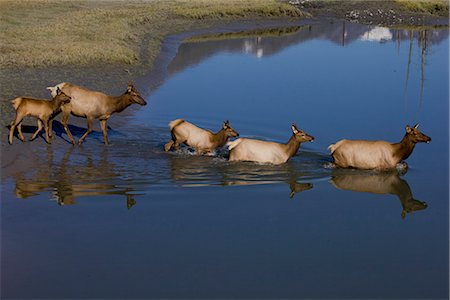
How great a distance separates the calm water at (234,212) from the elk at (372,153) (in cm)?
24

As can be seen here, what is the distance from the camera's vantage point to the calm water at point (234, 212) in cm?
1101

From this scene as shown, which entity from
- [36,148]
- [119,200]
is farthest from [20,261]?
[36,148]

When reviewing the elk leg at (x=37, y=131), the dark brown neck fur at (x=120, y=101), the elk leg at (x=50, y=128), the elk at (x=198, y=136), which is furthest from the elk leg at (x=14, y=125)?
the elk at (x=198, y=136)

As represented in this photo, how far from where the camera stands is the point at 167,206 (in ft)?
47.0

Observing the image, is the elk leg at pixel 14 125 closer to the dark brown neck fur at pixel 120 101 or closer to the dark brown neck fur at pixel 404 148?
the dark brown neck fur at pixel 120 101

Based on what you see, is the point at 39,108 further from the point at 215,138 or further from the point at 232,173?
the point at 232,173

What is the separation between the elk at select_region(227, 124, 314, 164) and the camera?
55.4 ft

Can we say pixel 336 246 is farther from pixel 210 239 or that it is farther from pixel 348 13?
pixel 348 13

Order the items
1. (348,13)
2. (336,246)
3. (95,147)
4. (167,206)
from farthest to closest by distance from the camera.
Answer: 1. (348,13)
2. (95,147)
3. (167,206)
4. (336,246)

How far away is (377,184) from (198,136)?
3905 millimetres

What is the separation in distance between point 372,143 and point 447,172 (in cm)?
175

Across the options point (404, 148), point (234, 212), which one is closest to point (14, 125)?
point (234, 212)

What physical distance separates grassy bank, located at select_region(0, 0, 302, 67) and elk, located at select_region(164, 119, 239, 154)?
10.8 meters

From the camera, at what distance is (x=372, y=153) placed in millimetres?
16844
